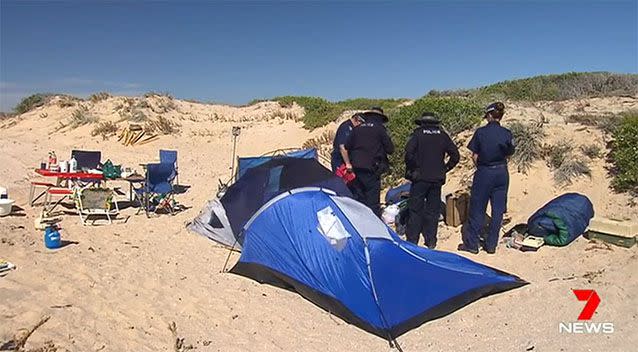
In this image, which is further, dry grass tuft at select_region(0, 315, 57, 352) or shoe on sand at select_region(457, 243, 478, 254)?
shoe on sand at select_region(457, 243, 478, 254)

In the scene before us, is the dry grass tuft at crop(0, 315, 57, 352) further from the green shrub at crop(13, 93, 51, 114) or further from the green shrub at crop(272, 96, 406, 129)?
the green shrub at crop(13, 93, 51, 114)

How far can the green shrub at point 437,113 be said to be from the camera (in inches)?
417

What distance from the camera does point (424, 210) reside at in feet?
22.8

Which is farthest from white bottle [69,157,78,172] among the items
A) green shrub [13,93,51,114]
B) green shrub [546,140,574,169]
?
green shrub [13,93,51,114]

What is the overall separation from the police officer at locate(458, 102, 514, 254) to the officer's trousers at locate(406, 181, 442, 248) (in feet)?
1.65

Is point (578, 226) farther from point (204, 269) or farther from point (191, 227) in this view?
A: point (191, 227)

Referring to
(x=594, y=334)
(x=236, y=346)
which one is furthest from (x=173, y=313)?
(x=594, y=334)

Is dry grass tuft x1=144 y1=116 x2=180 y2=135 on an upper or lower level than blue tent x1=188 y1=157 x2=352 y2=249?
upper

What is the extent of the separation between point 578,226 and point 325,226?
12.1 feet

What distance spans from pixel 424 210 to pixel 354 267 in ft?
7.05

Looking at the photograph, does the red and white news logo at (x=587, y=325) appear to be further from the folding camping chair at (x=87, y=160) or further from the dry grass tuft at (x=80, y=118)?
the dry grass tuft at (x=80, y=118)

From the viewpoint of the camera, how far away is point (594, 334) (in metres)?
4.54

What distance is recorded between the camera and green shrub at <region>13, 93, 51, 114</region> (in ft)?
79.9

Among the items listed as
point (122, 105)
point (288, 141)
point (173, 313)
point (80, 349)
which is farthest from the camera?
point (122, 105)
